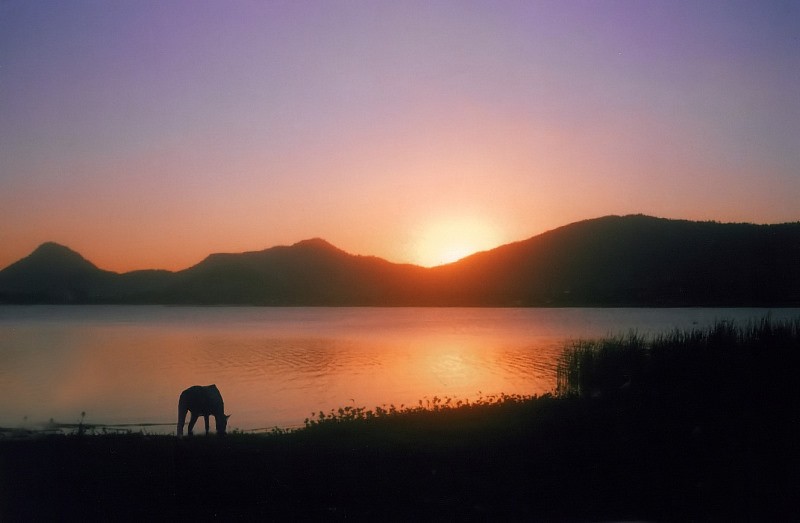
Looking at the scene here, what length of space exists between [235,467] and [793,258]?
95042mm

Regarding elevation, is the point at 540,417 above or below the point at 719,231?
below

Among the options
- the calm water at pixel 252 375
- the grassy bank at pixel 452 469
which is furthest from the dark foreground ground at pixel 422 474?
the calm water at pixel 252 375

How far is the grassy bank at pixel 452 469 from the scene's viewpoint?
7473mm

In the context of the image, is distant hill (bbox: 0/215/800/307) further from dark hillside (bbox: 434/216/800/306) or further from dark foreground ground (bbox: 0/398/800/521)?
dark foreground ground (bbox: 0/398/800/521)

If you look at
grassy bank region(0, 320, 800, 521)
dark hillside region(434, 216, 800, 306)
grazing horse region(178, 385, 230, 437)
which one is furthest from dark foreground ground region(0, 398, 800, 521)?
dark hillside region(434, 216, 800, 306)

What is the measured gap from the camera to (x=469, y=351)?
176 feet

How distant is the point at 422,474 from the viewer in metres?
8.73

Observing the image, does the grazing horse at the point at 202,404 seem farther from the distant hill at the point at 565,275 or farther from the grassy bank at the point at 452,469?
the distant hill at the point at 565,275

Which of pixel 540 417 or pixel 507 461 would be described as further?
pixel 540 417

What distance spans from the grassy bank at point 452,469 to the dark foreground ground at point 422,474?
3cm

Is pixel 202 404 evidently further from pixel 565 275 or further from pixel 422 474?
pixel 565 275

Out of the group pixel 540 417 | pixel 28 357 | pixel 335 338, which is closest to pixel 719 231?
pixel 335 338

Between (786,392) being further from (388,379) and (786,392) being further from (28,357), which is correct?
(28,357)

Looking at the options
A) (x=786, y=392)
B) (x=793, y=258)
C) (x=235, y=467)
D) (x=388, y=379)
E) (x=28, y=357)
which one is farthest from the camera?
(x=793, y=258)
